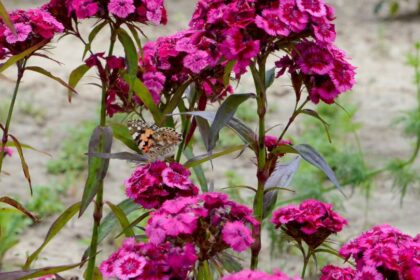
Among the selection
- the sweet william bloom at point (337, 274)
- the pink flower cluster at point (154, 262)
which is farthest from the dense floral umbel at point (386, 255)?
the pink flower cluster at point (154, 262)

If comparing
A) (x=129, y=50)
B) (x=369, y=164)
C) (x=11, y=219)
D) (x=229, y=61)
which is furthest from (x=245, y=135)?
(x=369, y=164)

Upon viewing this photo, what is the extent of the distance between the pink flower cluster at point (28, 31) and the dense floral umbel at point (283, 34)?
0.35 meters

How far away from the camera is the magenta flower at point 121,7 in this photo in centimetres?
221

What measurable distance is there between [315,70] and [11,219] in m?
2.43

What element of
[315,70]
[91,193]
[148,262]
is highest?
[315,70]

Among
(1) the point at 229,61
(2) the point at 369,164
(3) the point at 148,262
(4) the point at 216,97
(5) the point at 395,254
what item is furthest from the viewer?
(2) the point at 369,164

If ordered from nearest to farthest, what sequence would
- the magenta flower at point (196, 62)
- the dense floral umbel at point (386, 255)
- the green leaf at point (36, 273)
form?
the dense floral umbel at point (386, 255)
the green leaf at point (36, 273)
the magenta flower at point (196, 62)

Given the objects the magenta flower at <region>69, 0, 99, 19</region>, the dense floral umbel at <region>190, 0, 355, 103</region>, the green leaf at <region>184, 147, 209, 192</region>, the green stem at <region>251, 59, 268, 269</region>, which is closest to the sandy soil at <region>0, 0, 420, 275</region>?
the green leaf at <region>184, 147, 209, 192</region>

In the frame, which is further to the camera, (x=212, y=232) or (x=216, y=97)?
(x=216, y=97)

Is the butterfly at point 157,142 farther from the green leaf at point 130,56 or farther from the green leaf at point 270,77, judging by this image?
the green leaf at point 270,77

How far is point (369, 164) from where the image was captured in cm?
527

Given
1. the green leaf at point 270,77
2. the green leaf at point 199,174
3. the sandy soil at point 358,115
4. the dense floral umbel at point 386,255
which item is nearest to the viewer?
the dense floral umbel at point 386,255

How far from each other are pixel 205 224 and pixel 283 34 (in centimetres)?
48

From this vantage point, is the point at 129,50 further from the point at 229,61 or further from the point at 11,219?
the point at 11,219
